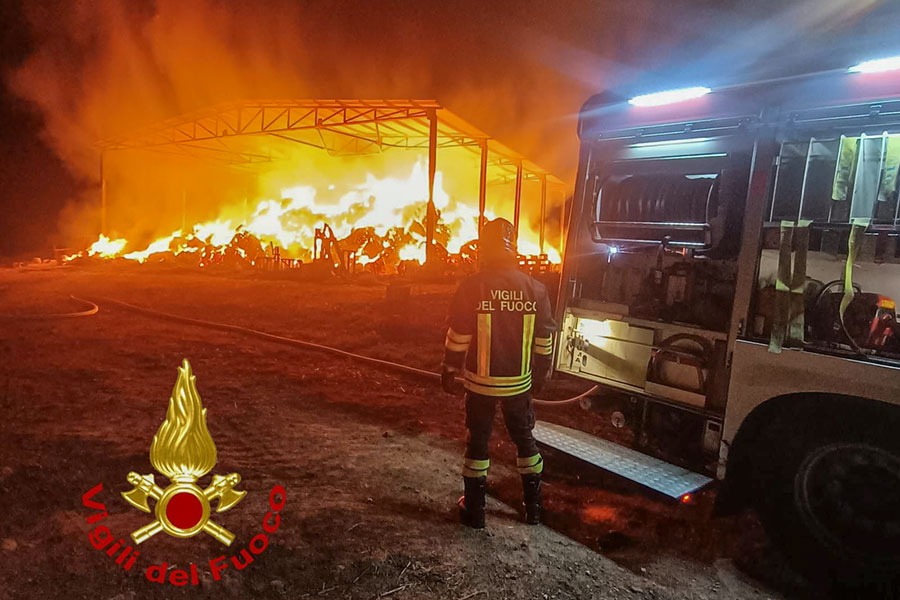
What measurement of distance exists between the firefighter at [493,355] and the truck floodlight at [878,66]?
1987 millimetres

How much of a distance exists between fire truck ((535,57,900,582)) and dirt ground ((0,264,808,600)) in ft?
1.20

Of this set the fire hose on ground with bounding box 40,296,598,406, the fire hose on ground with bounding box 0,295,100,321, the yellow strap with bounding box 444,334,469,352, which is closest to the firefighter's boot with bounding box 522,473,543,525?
the yellow strap with bounding box 444,334,469,352

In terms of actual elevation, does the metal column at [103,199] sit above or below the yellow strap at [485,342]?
above

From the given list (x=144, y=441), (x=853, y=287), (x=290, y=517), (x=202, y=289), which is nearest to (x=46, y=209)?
(x=202, y=289)

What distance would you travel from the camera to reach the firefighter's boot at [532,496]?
11.3 ft

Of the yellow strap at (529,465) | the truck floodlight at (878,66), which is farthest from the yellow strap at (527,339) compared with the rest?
the truck floodlight at (878,66)

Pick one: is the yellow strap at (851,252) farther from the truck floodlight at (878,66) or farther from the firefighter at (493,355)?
the firefighter at (493,355)

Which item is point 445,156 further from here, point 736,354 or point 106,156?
point 736,354

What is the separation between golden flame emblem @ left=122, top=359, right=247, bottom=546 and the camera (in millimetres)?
2703

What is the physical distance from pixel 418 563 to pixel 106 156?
937 inches

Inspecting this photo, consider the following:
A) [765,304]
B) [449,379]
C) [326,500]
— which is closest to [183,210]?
[326,500]

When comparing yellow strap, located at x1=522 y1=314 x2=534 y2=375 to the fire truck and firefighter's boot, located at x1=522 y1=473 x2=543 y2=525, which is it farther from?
the fire truck

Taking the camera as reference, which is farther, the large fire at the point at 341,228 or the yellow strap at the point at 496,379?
the large fire at the point at 341,228

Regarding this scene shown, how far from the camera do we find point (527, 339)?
3.45 metres
